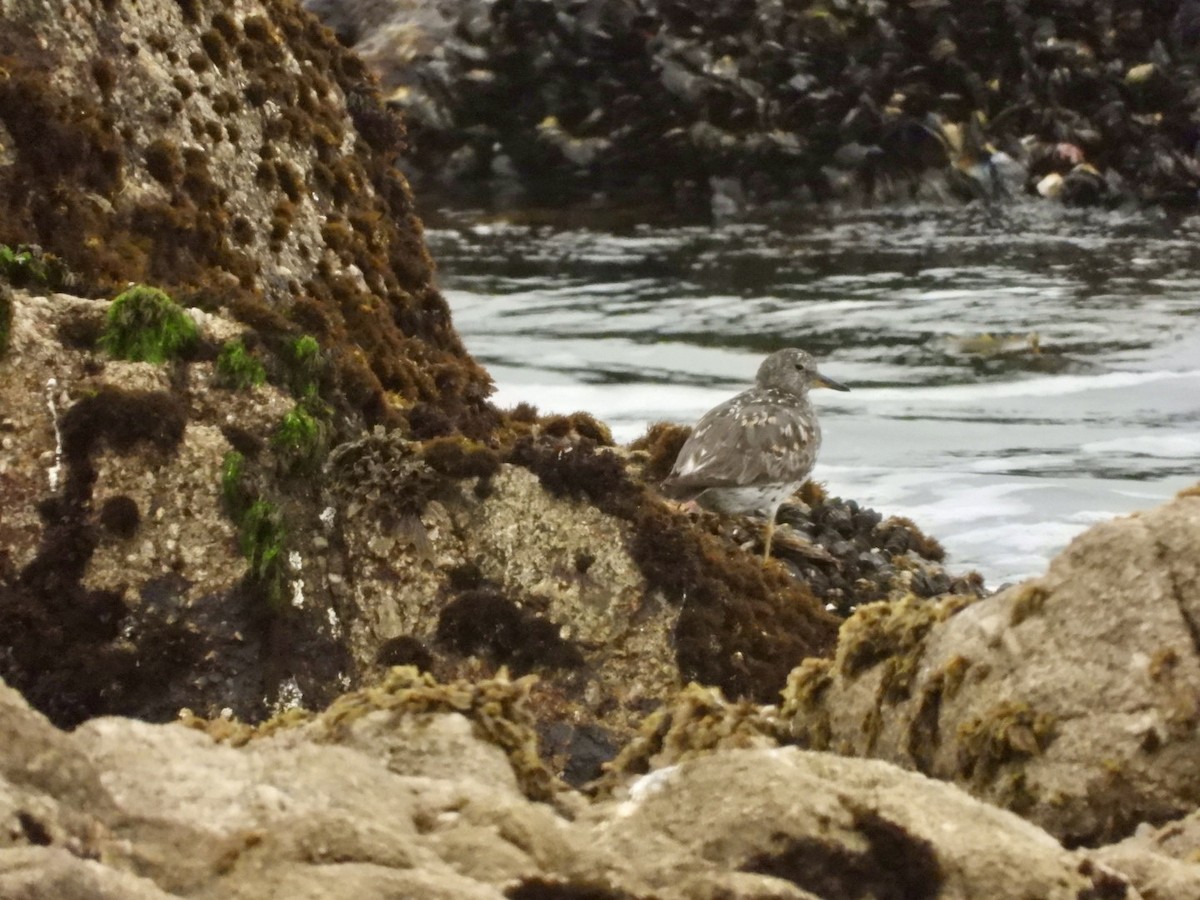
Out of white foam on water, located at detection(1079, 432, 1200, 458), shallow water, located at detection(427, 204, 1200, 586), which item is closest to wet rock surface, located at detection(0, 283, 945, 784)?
shallow water, located at detection(427, 204, 1200, 586)

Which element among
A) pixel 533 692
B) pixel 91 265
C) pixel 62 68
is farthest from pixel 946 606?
pixel 62 68

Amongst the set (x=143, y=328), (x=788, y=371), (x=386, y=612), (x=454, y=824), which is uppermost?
(x=143, y=328)

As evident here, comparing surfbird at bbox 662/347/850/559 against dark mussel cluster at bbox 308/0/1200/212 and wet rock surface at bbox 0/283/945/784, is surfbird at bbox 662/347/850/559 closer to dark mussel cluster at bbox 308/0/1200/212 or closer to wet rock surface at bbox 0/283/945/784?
wet rock surface at bbox 0/283/945/784

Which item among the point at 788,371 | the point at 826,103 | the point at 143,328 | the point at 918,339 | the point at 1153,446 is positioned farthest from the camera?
the point at 826,103

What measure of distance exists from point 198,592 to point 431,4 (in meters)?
22.2

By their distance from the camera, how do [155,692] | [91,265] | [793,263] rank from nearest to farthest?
[155,692] < [91,265] < [793,263]

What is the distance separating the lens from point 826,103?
22.6 m

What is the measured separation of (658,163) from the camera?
23734mm

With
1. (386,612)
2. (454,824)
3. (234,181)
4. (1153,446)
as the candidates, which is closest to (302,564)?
(386,612)

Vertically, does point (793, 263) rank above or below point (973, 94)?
below

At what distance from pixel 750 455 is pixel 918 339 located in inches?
317

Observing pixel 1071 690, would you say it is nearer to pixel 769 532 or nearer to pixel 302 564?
pixel 302 564

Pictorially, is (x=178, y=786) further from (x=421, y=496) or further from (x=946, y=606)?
(x=421, y=496)

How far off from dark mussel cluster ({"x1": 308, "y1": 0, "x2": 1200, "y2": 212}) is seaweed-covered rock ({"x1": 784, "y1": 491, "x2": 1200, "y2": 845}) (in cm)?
1844
